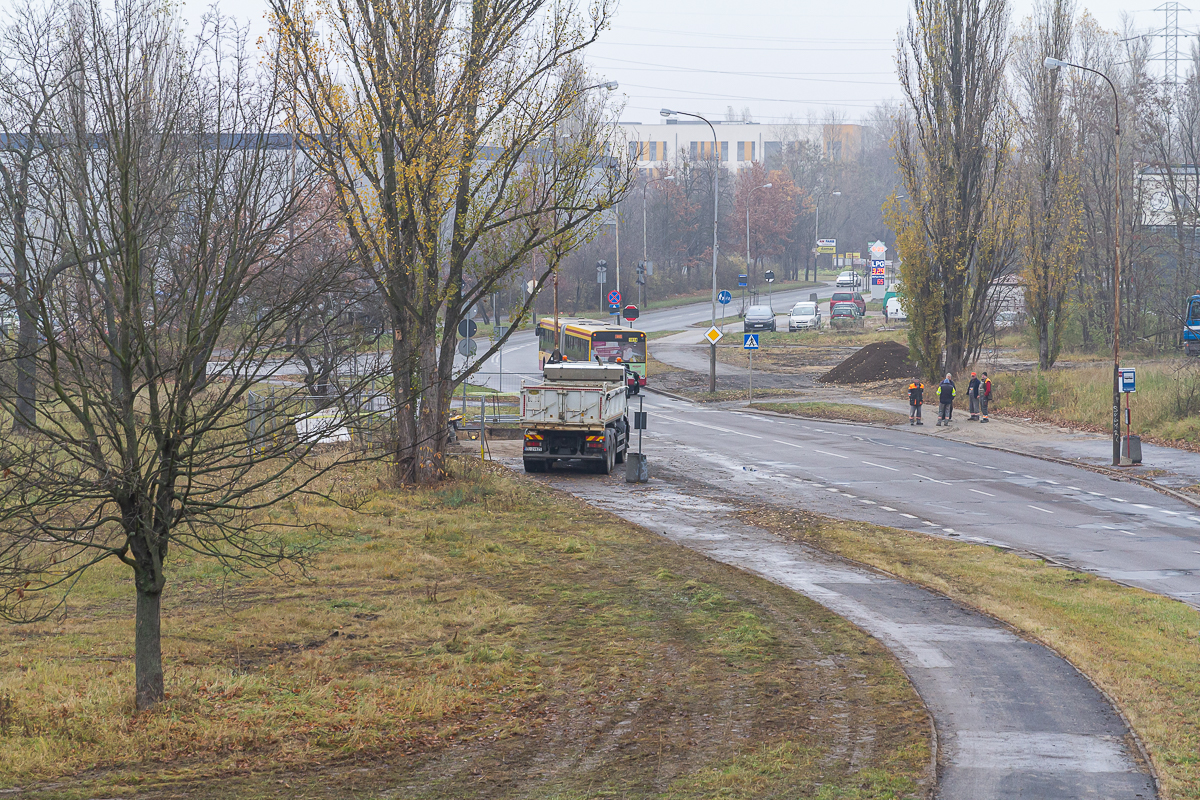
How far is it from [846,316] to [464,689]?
66.4 meters

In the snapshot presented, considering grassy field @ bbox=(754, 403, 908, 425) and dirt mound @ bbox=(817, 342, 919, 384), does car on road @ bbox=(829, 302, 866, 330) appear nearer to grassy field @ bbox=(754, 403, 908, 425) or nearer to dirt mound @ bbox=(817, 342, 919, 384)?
dirt mound @ bbox=(817, 342, 919, 384)

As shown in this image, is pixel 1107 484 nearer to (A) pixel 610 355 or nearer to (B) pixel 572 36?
(B) pixel 572 36

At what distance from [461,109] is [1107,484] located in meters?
16.6

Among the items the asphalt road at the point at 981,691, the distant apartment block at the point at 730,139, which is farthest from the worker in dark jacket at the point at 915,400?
the distant apartment block at the point at 730,139

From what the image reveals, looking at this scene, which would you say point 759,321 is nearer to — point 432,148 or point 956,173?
point 956,173

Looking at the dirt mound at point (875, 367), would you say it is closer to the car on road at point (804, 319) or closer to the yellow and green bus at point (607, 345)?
the yellow and green bus at point (607, 345)

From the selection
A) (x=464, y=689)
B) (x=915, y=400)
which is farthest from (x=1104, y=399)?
(x=464, y=689)

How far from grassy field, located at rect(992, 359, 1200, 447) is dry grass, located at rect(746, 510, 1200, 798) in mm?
16140

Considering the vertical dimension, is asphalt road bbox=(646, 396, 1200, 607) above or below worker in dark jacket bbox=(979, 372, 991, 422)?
below

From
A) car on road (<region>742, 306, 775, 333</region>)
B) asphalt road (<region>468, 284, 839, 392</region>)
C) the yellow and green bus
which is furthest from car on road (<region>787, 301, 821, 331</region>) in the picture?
the yellow and green bus

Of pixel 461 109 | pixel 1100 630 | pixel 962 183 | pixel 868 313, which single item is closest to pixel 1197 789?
pixel 1100 630

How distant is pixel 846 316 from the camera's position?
243 ft

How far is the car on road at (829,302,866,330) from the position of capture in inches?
2852

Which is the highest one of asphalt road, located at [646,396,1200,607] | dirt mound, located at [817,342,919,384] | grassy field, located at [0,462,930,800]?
dirt mound, located at [817,342,919,384]
